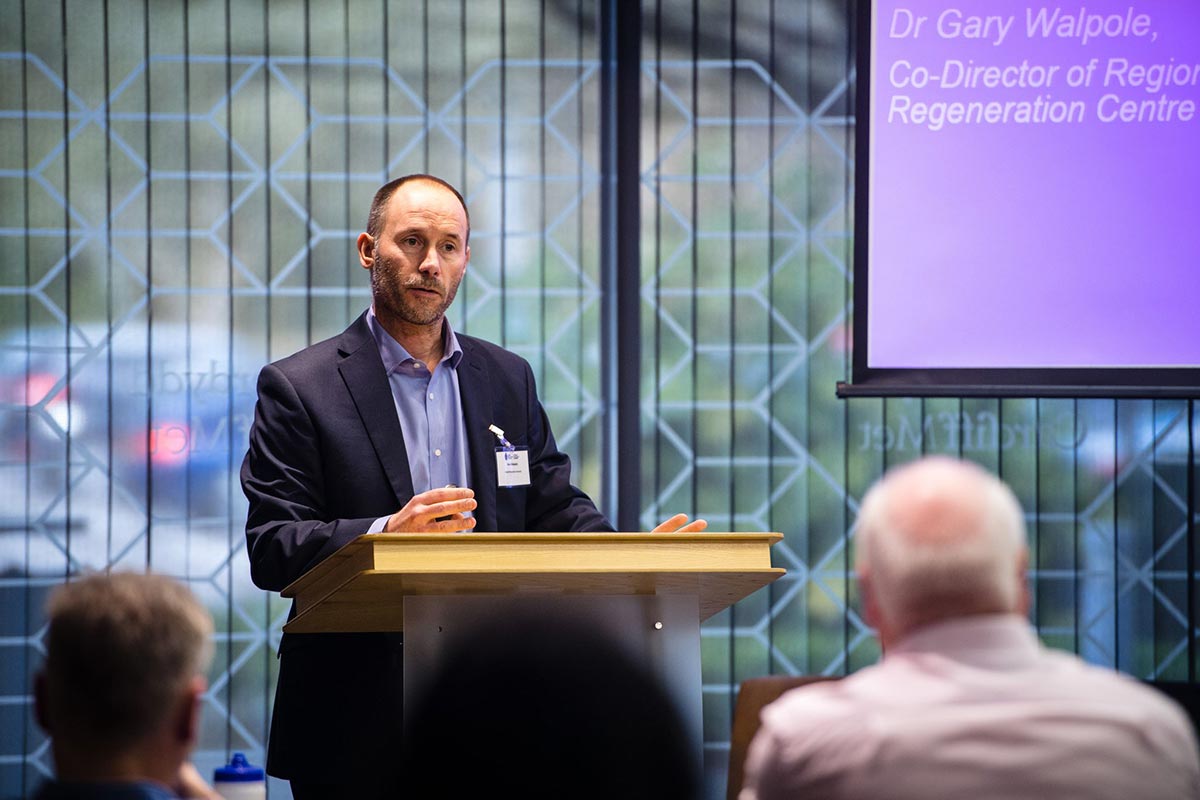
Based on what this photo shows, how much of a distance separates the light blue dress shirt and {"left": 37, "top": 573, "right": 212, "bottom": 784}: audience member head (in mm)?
1327

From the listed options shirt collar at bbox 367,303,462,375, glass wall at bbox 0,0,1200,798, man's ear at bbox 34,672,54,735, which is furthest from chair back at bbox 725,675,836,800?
man's ear at bbox 34,672,54,735

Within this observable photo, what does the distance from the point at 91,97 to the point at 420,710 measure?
11.4ft

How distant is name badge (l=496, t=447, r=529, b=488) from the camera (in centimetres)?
259

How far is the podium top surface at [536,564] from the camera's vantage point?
1.83m

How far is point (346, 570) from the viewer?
6.31 ft

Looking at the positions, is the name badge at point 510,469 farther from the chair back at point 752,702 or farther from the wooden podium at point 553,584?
the chair back at point 752,702

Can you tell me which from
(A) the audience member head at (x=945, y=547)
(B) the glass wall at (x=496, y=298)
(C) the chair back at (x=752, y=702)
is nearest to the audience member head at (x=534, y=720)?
(A) the audience member head at (x=945, y=547)

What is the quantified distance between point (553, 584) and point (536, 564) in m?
0.07

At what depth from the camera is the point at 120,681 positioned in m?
1.21

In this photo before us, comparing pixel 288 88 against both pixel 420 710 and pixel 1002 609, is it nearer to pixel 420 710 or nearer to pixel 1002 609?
pixel 420 710

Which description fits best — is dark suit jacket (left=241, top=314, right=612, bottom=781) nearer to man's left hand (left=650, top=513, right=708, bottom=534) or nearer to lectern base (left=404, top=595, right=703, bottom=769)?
lectern base (left=404, top=595, right=703, bottom=769)

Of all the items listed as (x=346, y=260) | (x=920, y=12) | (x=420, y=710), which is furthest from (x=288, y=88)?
(x=420, y=710)

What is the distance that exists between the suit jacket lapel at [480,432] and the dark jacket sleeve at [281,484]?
0.90 feet

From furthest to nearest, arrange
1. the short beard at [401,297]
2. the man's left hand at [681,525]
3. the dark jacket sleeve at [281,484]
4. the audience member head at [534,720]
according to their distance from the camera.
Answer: the short beard at [401,297] → the dark jacket sleeve at [281,484] → the man's left hand at [681,525] → the audience member head at [534,720]
